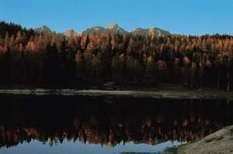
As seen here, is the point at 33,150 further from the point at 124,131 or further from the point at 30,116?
the point at 30,116

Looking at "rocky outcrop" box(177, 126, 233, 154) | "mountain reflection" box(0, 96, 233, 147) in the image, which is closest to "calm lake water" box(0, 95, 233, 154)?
"mountain reflection" box(0, 96, 233, 147)

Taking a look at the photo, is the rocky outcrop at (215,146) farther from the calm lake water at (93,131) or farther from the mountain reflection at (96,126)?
the mountain reflection at (96,126)

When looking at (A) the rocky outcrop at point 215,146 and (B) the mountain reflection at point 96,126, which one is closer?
(A) the rocky outcrop at point 215,146

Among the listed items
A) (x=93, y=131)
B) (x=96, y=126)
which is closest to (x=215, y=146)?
(x=93, y=131)

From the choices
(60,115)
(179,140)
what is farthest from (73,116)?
(179,140)

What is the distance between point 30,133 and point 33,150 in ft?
51.0

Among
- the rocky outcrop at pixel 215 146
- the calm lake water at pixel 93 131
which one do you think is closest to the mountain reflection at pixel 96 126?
the calm lake water at pixel 93 131

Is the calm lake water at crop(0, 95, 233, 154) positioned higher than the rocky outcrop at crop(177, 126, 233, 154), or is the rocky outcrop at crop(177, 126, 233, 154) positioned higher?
the rocky outcrop at crop(177, 126, 233, 154)

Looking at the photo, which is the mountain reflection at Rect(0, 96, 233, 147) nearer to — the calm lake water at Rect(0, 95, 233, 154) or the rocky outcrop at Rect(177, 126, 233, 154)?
the calm lake water at Rect(0, 95, 233, 154)

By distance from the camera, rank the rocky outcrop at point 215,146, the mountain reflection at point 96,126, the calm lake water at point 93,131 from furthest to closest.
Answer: the mountain reflection at point 96,126
the calm lake water at point 93,131
the rocky outcrop at point 215,146

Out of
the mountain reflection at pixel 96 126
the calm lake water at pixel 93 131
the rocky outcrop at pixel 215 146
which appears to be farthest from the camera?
the mountain reflection at pixel 96 126

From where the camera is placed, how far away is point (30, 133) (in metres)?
68.4

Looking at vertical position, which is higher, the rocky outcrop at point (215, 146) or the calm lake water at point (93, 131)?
the rocky outcrop at point (215, 146)

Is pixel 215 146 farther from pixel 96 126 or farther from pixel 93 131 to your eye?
pixel 96 126
